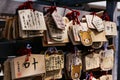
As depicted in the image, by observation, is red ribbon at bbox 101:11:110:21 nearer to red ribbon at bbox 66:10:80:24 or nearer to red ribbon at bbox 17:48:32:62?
red ribbon at bbox 66:10:80:24

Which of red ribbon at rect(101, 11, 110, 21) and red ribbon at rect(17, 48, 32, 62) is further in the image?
red ribbon at rect(101, 11, 110, 21)

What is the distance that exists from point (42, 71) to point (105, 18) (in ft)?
1.70

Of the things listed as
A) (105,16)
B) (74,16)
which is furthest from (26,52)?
(105,16)

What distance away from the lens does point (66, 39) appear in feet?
3.79

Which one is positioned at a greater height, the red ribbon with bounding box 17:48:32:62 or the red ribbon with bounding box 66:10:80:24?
the red ribbon with bounding box 66:10:80:24

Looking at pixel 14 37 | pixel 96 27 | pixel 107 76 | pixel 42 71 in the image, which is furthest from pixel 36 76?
pixel 107 76

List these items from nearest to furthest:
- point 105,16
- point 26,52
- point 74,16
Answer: point 26,52, point 74,16, point 105,16

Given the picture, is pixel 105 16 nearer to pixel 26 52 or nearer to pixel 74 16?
pixel 74 16

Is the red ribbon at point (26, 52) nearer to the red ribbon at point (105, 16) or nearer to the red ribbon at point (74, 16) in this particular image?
the red ribbon at point (74, 16)

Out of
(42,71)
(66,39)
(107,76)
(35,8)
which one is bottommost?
(107,76)

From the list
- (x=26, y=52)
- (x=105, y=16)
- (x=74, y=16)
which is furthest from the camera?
(x=105, y=16)

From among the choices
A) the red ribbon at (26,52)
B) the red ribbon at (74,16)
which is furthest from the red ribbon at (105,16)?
the red ribbon at (26,52)

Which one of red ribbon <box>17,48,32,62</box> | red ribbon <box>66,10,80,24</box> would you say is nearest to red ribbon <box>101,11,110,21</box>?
red ribbon <box>66,10,80,24</box>

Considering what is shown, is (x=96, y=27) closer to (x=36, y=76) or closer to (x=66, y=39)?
(x=66, y=39)
